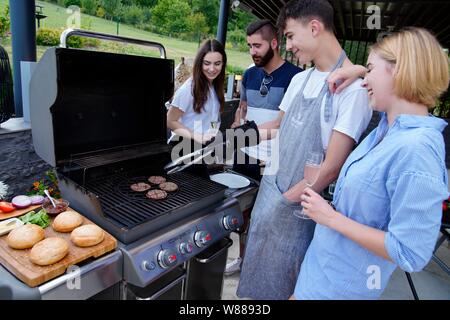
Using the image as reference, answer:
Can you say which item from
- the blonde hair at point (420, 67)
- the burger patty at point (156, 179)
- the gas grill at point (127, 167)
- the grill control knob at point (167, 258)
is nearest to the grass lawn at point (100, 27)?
the gas grill at point (127, 167)

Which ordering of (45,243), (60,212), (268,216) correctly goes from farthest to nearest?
(268,216), (60,212), (45,243)

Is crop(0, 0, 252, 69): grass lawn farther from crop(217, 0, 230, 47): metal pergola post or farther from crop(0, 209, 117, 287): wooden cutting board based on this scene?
crop(0, 209, 117, 287): wooden cutting board

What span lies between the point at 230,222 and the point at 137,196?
1.74ft

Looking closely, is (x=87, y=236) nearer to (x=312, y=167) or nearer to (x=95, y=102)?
(x=95, y=102)

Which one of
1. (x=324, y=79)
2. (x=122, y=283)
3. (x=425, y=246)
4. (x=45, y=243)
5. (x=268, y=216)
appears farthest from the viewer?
(x=268, y=216)

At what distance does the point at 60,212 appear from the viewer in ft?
4.46

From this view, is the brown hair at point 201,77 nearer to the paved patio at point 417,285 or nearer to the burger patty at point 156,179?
the burger patty at point 156,179

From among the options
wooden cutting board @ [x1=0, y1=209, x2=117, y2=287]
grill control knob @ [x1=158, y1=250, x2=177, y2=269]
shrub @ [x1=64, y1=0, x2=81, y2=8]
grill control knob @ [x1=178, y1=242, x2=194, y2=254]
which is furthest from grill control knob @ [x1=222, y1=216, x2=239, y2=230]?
shrub @ [x1=64, y1=0, x2=81, y2=8]

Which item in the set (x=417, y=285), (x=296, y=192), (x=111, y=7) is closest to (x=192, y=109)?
(x=296, y=192)

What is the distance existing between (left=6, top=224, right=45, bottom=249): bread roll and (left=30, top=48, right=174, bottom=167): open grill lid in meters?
0.35
